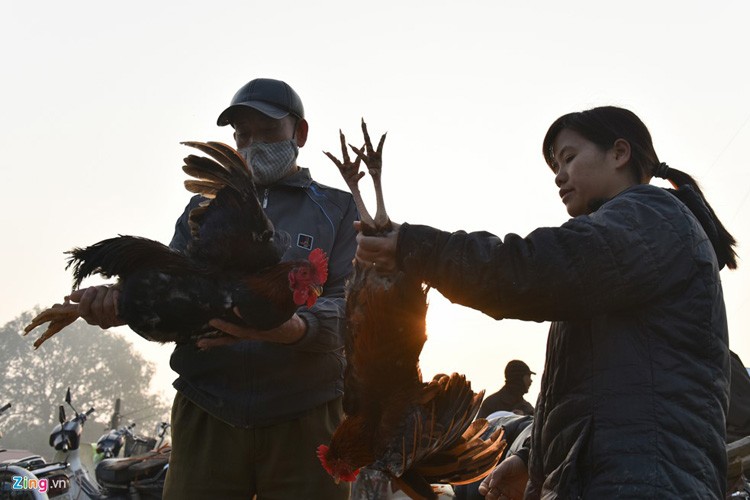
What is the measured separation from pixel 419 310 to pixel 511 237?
34.3 inches

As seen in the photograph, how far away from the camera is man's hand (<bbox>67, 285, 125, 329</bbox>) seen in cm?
280

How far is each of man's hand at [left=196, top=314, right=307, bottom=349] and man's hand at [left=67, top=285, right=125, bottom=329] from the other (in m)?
0.39

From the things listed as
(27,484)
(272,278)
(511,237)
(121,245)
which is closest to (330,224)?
(272,278)

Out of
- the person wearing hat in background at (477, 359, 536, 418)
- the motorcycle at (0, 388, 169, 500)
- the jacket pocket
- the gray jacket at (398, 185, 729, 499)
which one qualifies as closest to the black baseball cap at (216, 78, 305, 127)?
the gray jacket at (398, 185, 729, 499)

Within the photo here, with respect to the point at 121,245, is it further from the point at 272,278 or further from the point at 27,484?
the point at 27,484

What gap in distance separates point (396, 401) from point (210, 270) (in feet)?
3.36

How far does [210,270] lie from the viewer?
9.55 feet

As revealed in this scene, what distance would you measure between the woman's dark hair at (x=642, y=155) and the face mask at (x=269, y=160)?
1412mm

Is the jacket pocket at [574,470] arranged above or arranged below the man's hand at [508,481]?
above

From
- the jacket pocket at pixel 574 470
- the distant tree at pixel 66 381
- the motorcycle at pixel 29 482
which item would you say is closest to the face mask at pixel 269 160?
the jacket pocket at pixel 574 470

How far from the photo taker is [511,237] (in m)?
1.98

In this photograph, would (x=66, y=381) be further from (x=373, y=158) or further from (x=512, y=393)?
(x=373, y=158)

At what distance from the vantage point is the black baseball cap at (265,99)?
3.31 meters

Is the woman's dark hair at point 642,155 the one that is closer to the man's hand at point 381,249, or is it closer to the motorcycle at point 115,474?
the man's hand at point 381,249
